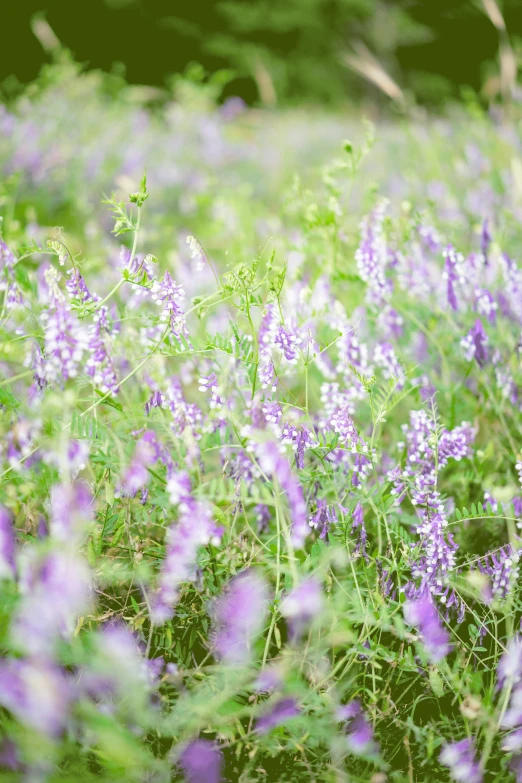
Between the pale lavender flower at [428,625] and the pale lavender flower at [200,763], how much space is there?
413mm

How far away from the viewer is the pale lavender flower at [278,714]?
3.40 ft

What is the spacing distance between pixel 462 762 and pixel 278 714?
316 mm

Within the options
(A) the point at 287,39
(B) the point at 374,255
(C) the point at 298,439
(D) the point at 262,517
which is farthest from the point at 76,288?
(A) the point at 287,39

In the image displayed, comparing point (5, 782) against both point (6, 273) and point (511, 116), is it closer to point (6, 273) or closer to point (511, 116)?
point (6, 273)

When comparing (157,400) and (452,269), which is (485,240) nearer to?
(452,269)

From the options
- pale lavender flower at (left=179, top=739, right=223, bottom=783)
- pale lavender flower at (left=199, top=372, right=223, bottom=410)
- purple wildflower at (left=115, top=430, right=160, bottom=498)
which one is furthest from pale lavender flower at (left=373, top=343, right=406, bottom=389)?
pale lavender flower at (left=179, top=739, right=223, bottom=783)

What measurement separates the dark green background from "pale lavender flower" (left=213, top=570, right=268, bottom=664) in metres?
13.5

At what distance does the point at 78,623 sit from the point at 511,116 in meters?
4.44

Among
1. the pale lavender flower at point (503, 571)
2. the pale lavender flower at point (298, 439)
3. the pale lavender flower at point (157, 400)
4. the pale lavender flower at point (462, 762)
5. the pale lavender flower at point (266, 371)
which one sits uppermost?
the pale lavender flower at point (266, 371)

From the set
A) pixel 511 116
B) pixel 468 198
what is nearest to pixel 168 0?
pixel 511 116

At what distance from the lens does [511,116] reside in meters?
4.38

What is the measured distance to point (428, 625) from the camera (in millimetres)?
1182

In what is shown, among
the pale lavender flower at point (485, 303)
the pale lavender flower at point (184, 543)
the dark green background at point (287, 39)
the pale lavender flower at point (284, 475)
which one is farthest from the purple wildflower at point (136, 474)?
the dark green background at point (287, 39)

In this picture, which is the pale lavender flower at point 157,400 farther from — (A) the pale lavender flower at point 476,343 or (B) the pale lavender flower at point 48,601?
(A) the pale lavender flower at point 476,343
